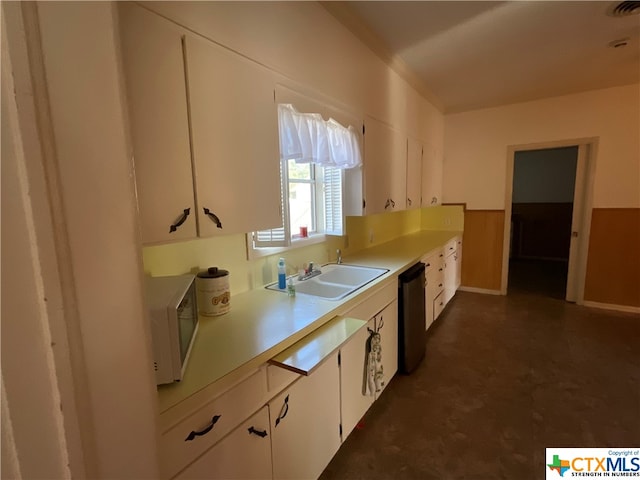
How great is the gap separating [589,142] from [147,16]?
4.50m

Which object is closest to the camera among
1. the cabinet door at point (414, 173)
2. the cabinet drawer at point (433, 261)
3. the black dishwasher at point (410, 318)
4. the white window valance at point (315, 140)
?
the white window valance at point (315, 140)

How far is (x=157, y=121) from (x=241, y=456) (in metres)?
1.15

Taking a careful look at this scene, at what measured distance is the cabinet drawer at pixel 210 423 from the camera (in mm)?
855

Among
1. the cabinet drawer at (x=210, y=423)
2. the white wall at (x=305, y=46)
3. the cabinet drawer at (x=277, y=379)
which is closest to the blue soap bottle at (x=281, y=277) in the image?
the cabinet drawer at (x=277, y=379)

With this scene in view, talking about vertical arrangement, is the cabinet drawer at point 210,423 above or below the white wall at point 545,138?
below

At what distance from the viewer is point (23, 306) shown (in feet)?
1.08

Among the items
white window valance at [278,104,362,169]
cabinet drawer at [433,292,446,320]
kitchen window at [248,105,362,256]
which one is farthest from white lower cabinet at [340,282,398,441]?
cabinet drawer at [433,292,446,320]

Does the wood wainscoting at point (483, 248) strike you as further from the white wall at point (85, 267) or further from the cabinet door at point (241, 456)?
the white wall at point (85, 267)

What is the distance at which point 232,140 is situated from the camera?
4.05ft

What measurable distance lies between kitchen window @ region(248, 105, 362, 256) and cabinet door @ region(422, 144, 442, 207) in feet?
5.26

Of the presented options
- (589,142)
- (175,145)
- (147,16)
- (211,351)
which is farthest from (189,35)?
(589,142)

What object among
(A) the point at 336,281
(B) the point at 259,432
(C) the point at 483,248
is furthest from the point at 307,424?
(C) the point at 483,248

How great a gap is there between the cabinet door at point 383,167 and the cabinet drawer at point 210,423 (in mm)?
1531

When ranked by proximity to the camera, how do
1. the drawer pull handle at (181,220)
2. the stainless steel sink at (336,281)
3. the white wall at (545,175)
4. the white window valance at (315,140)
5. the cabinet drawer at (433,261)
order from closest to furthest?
the drawer pull handle at (181,220)
the white window valance at (315,140)
the stainless steel sink at (336,281)
the cabinet drawer at (433,261)
the white wall at (545,175)
